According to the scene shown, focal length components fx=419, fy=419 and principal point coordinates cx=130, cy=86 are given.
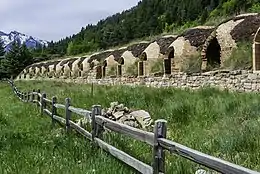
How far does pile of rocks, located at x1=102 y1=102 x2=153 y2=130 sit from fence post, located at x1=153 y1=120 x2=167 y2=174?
455 cm

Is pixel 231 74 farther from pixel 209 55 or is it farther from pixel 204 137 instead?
pixel 204 137

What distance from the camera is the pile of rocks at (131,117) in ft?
32.4

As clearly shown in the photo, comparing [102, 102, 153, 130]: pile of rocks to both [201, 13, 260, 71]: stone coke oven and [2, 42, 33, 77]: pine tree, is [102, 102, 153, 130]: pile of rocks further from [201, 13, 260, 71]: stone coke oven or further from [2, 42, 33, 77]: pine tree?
[2, 42, 33, 77]: pine tree

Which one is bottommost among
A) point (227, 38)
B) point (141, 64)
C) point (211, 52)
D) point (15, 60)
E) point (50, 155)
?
point (50, 155)

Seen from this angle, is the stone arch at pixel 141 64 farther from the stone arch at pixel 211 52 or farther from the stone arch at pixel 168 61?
the stone arch at pixel 211 52

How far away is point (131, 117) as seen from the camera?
10258 mm

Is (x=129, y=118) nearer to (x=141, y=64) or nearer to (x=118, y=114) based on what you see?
(x=118, y=114)

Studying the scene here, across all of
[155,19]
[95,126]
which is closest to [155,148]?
[95,126]

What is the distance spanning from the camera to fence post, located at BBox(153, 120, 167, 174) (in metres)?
4.95

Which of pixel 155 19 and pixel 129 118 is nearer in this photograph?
pixel 129 118

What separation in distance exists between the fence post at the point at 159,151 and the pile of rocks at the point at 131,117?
179 inches

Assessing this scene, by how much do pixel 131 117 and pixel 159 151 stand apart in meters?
5.25

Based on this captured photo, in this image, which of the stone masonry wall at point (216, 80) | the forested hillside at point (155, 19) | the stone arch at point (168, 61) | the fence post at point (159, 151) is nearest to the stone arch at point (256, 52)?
the stone masonry wall at point (216, 80)

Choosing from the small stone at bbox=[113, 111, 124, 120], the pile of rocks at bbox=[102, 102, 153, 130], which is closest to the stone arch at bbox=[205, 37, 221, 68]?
the pile of rocks at bbox=[102, 102, 153, 130]
